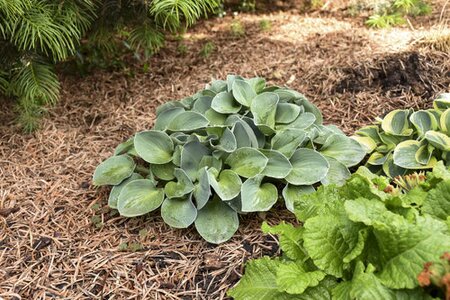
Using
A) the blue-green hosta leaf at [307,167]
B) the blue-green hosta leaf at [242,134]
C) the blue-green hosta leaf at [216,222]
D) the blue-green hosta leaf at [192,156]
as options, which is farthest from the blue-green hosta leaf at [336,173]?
the blue-green hosta leaf at [192,156]

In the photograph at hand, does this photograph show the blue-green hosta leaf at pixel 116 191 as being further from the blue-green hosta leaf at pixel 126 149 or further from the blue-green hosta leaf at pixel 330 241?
the blue-green hosta leaf at pixel 330 241

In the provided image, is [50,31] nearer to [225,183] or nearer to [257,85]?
[257,85]

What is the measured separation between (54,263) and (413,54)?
8.57 feet

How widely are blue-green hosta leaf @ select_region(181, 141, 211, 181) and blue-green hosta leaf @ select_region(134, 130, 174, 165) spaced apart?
4.7 inches

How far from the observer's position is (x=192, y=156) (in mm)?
2363

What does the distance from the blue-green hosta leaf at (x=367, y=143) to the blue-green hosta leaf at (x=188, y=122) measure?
2.89 ft

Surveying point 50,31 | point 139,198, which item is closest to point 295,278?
point 139,198

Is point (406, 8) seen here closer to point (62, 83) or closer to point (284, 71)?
point (284, 71)

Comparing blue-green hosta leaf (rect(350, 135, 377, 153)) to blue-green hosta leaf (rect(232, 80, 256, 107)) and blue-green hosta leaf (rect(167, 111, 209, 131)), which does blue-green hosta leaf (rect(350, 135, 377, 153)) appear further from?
blue-green hosta leaf (rect(167, 111, 209, 131))

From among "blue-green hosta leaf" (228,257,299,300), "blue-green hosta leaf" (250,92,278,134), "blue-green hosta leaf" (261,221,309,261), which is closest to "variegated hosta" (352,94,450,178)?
"blue-green hosta leaf" (250,92,278,134)

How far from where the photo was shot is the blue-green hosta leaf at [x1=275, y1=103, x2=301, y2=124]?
2.61 meters

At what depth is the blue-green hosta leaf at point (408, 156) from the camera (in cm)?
234

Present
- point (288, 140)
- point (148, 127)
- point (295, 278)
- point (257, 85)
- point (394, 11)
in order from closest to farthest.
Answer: point (295, 278), point (288, 140), point (257, 85), point (148, 127), point (394, 11)

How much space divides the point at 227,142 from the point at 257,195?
34 centimetres
